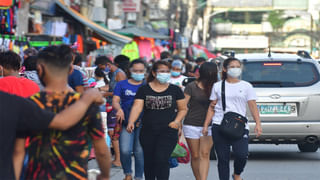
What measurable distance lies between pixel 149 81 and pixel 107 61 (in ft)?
14.3

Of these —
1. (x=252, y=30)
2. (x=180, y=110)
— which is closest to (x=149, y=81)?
(x=180, y=110)

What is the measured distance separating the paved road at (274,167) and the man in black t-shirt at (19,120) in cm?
640

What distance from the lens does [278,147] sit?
16.0 metres

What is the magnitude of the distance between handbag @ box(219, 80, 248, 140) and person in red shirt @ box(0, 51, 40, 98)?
8.50 feet

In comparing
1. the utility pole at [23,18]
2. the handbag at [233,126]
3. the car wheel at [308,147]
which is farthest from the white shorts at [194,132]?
the utility pole at [23,18]

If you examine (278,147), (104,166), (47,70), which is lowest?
(278,147)

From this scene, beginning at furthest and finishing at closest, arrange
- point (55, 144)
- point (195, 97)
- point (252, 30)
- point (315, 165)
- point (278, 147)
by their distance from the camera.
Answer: point (252, 30) < point (278, 147) < point (315, 165) < point (195, 97) < point (55, 144)

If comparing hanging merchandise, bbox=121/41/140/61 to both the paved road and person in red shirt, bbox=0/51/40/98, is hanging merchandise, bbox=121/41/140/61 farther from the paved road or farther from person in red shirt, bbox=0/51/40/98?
person in red shirt, bbox=0/51/40/98

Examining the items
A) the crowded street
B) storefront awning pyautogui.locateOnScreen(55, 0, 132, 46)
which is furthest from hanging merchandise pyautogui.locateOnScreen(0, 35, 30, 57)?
storefront awning pyautogui.locateOnScreen(55, 0, 132, 46)

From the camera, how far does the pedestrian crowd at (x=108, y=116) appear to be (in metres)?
4.70

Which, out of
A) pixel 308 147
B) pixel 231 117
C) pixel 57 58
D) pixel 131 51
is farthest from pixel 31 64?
pixel 131 51

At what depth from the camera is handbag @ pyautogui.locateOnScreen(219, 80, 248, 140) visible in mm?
8953

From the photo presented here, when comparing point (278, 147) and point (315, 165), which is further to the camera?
point (278, 147)

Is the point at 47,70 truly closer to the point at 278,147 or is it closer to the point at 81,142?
the point at 81,142
